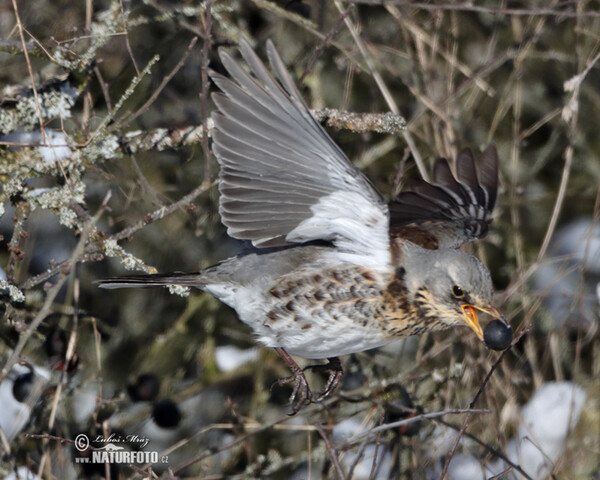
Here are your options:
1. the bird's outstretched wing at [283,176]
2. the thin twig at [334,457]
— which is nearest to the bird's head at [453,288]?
the bird's outstretched wing at [283,176]

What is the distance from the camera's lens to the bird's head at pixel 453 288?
Answer: 2527 millimetres

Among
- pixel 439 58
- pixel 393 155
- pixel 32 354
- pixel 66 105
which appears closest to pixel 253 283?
pixel 66 105

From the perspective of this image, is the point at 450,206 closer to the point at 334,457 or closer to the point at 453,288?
the point at 453,288

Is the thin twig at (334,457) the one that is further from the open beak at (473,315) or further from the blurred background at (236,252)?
the open beak at (473,315)

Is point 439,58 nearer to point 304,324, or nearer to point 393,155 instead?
point 393,155

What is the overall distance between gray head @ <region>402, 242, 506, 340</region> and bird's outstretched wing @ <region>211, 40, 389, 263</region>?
13 centimetres

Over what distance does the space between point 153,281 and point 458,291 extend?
1019 mm

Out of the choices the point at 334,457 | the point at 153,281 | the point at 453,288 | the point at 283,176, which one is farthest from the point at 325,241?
the point at 334,457

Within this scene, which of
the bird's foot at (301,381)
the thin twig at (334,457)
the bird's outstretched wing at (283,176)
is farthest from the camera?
the bird's foot at (301,381)

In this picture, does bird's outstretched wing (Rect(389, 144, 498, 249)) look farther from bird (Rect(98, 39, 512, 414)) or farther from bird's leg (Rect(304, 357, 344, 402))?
bird's leg (Rect(304, 357, 344, 402))

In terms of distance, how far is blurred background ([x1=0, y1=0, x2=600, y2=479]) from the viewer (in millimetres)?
2896

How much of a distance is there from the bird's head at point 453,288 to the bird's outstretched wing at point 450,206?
0.22m

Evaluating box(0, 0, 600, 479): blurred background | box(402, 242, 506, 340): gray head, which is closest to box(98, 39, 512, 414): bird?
box(402, 242, 506, 340): gray head

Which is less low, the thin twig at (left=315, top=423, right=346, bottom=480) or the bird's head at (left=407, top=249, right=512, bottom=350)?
the bird's head at (left=407, top=249, right=512, bottom=350)
